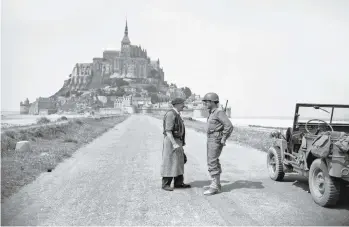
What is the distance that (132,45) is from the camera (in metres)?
181

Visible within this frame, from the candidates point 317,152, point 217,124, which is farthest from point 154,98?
point 317,152

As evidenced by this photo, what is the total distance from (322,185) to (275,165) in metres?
2.28

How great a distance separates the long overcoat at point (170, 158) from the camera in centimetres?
683

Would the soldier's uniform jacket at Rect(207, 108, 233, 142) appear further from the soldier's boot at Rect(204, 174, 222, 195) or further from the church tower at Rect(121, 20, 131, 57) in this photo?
the church tower at Rect(121, 20, 131, 57)

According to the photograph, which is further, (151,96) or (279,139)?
(151,96)

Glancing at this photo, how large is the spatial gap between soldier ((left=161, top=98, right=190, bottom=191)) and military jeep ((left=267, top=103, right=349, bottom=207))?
2353mm

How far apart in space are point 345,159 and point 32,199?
5260 mm

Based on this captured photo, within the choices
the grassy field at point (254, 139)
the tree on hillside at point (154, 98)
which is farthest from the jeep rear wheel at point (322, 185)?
the tree on hillside at point (154, 98)

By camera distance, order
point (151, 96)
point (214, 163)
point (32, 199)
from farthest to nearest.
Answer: point (151, 96), point (214, 163), point (32, 199)

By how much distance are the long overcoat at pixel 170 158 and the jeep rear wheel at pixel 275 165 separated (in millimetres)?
2356

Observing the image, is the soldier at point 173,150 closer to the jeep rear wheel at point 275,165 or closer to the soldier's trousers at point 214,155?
the soldier's trousers at point 214,155

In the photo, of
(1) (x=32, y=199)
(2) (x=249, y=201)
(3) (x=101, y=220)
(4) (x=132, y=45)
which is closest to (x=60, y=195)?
(1) (x=32, y=199)

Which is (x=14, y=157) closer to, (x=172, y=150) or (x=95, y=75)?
(x=172, y=150)

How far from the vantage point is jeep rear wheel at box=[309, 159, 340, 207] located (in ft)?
18.0
